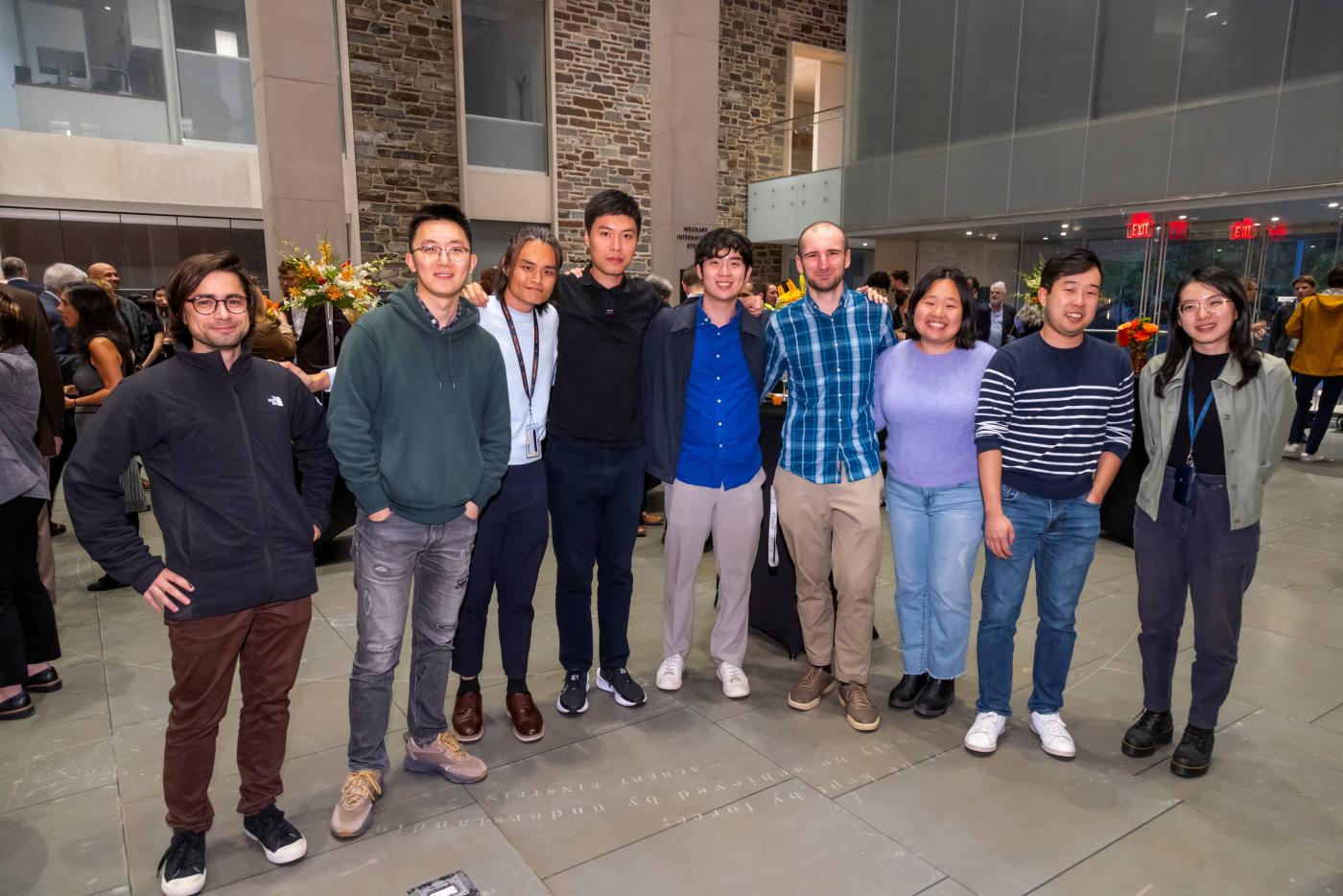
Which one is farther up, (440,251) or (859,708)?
(440,251)

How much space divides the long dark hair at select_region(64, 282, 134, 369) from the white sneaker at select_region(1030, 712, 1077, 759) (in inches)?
187

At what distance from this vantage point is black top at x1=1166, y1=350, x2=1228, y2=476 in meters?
2.44

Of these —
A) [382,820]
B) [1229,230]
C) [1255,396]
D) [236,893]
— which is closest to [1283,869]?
[1255,396]

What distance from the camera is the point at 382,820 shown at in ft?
7.63

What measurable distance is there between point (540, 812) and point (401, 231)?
33.2 ft

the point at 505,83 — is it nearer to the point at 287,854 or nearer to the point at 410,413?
the point at 410,413

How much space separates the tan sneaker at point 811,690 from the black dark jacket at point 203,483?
1.77 m

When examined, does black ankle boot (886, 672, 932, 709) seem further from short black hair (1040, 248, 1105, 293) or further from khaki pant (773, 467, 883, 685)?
short black hair (1040, 248, 1105, 293)

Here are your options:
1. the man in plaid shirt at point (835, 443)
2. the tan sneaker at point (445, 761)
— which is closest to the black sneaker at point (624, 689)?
the tan sneaker at point (445, 761)

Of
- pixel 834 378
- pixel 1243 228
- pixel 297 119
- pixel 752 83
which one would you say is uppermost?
pixel 752 83

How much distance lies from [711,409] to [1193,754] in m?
1.89

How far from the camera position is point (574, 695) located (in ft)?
9.69

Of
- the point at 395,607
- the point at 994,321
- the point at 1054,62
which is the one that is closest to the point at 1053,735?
the point at 395,607

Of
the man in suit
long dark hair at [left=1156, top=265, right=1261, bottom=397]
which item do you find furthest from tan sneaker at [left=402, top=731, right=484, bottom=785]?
the man in suit
